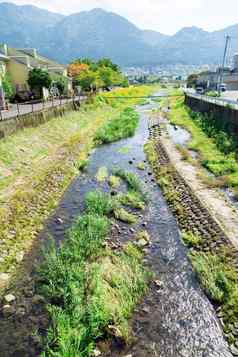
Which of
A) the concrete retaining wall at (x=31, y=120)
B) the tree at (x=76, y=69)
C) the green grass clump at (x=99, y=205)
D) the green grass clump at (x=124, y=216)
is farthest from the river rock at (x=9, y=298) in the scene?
the tree at (x=76, y=69)

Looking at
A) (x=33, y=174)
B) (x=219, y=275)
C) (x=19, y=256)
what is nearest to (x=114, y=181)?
(x=33, y=174)

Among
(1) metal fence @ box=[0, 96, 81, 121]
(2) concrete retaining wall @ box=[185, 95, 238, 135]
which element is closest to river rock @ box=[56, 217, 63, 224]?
(1) metal fence @ box=[0, 96, 81, 121]

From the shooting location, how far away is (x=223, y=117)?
94.0ft

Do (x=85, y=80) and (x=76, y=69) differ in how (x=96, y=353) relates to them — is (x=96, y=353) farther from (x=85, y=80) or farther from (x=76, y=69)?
(x=76, y=69)

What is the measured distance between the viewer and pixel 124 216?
1313cm

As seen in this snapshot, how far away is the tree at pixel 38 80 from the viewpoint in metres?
46.0

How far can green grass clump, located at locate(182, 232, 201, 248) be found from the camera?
11.2 metres

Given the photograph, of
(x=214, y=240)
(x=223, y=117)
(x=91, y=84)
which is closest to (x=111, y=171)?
(x=214, y=240)

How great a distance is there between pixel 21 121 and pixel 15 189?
35.2ft

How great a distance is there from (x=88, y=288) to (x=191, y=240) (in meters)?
4.77

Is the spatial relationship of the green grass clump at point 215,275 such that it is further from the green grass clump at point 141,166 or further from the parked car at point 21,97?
the parked car at point 21,97

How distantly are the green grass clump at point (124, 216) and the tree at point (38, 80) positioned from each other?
127 feet

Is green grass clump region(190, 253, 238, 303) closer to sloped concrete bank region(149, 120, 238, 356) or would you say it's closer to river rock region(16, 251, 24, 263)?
sloped concrete bank region(149, 120, 238, 356)

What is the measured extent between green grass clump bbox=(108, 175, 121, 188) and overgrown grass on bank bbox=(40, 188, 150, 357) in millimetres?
5750
